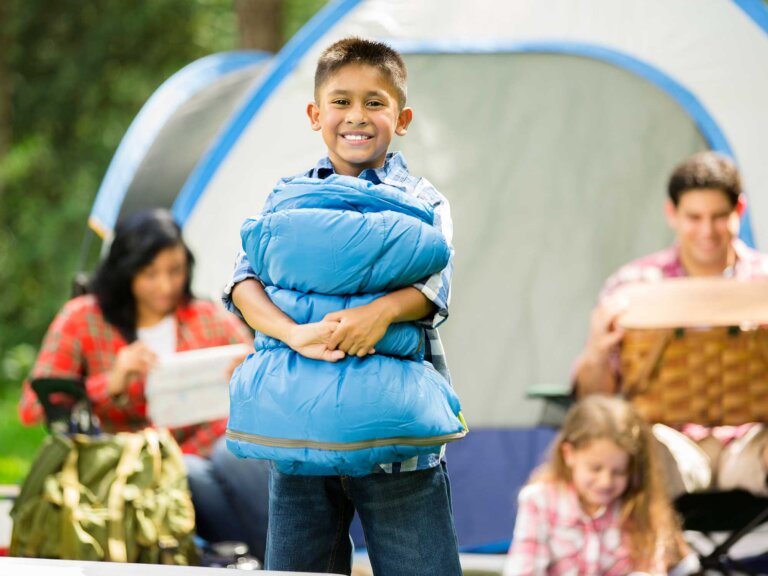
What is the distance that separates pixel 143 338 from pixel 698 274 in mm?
1563

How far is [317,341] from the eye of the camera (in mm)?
1919

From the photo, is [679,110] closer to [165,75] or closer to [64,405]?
[64,405]

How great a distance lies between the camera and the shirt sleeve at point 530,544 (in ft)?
10.4

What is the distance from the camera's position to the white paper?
3.66 metres

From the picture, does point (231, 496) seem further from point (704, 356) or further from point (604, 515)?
point (704, 356)

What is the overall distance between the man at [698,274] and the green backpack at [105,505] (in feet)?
3.56

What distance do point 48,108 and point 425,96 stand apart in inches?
307

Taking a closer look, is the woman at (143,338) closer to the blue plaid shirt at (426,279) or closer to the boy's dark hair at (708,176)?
the boy's dark hair at (708,176)

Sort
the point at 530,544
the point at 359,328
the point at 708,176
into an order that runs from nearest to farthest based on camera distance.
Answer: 1. the point at 359,328
2. the point at 530,544
3. the point at 708,176

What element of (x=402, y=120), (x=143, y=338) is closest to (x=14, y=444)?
(x=143, y=338)

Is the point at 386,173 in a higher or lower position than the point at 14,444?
higher

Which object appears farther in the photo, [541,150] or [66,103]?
[66,103]

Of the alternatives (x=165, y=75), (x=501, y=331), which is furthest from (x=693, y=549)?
(x=165, y=75)

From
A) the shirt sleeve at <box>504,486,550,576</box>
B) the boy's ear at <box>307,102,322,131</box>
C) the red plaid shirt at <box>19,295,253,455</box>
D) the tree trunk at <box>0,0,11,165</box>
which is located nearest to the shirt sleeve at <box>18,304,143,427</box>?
the red plaid shirt at <box>19,295,253,455</box>
